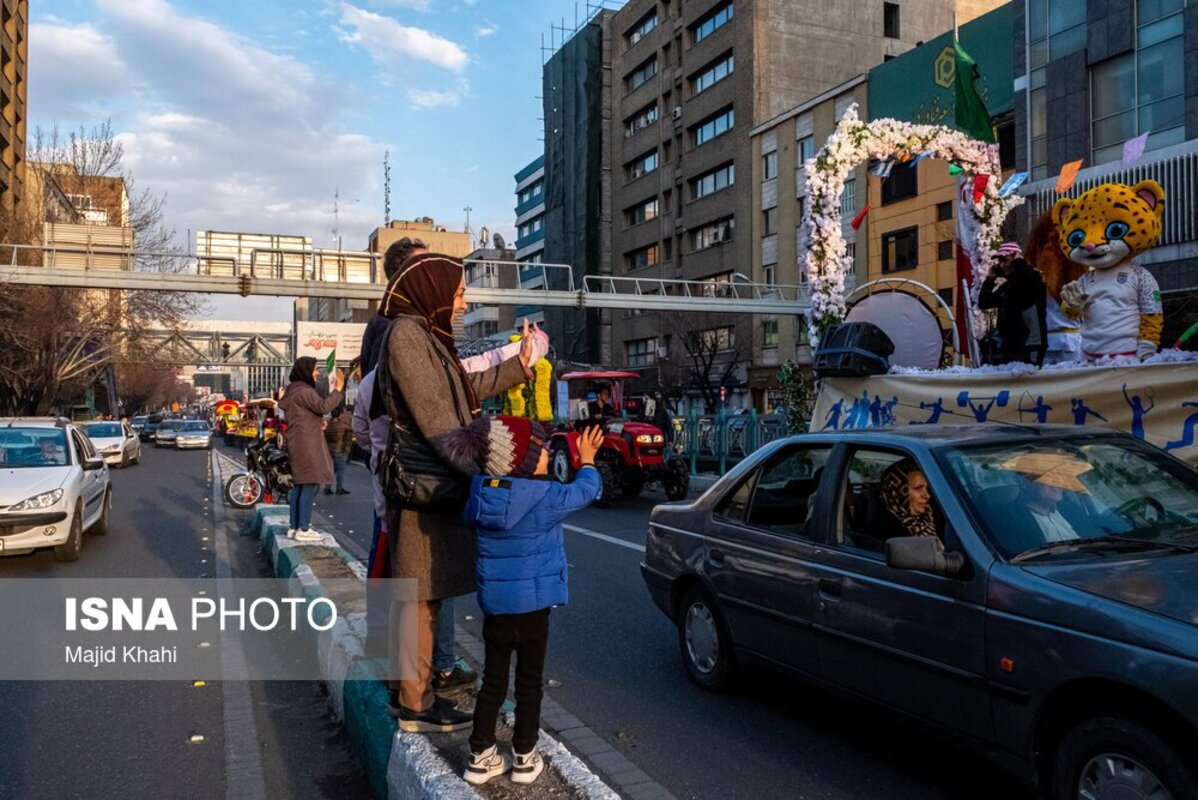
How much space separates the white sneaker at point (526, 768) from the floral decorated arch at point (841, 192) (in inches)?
308

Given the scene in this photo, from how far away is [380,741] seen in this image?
12.4 feet

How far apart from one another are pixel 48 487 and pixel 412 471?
24.0 feet

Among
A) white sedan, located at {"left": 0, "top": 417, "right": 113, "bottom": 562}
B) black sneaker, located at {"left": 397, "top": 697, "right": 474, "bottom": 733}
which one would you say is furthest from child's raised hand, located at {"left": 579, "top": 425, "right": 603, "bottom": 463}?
white sedan, located at {"left": 0, "top": 417, "right": 113, "bottom": 562}

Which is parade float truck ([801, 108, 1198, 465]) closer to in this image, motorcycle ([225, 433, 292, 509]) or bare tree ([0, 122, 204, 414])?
motorcycle ([225, 433, 292, 509])

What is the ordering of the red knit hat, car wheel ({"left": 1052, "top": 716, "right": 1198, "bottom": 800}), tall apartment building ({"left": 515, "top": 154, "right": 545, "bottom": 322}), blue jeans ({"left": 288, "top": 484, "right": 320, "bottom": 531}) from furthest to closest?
tall apartment building ({"left": 515, "top": 154, "right": 545, "bottom": 322}), blue jeans ({"left": 288, "top": 484, "right": 320, "bottom": 531}), the red knit hat, car wheel ({"left": 1052, "top": 716, "right": 1198, "bottom": 800})

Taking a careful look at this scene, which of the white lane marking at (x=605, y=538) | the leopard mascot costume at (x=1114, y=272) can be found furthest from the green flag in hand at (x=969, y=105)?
the white lane marking at (x=605, y=538)

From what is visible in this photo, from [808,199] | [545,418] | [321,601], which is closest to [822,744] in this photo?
[321,601]

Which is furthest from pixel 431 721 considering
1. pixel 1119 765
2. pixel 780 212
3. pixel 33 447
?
pixel 780 212

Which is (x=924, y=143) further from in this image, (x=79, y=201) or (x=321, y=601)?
(x=79, y=201)

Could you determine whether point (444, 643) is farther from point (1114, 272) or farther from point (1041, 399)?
point (1114, 272)

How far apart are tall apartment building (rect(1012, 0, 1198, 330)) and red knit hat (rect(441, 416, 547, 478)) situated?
64.1 feet

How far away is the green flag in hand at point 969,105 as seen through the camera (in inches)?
462

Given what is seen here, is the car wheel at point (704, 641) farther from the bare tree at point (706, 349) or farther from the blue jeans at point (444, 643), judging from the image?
the bare tree at point (706, 349)

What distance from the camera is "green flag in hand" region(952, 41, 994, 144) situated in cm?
1174
